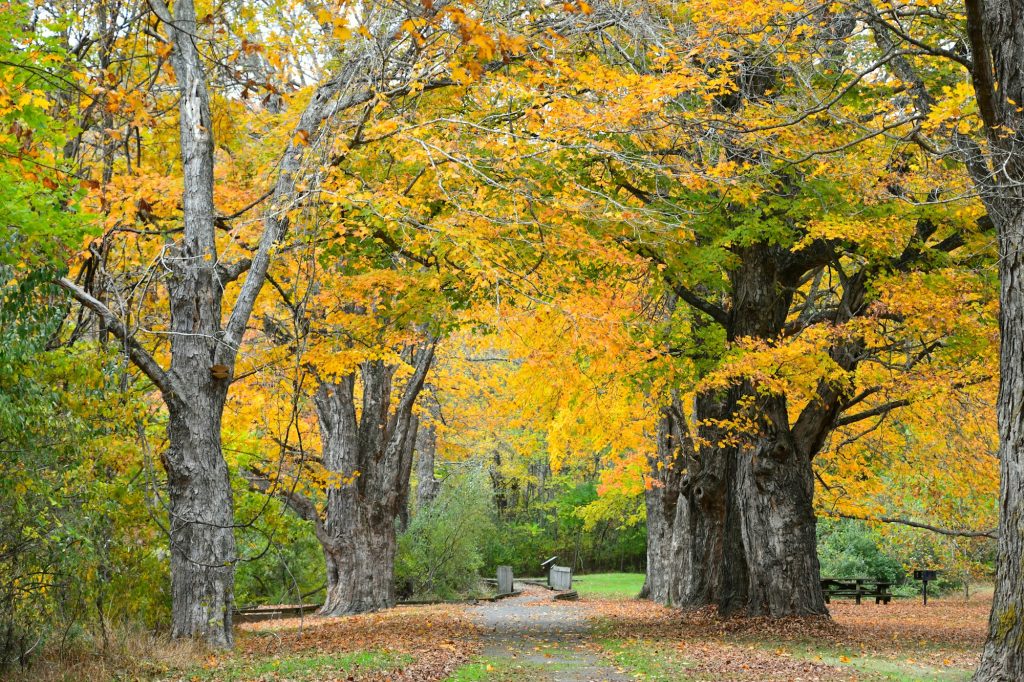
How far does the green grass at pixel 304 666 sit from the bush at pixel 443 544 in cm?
1505

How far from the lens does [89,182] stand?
842cm

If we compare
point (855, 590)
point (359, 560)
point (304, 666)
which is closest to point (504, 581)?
point (855, 590)

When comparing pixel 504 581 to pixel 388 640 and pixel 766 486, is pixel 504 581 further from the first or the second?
pixel 388 640

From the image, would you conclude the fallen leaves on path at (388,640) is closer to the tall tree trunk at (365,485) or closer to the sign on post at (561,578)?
the tall tree trunk at (365,485)

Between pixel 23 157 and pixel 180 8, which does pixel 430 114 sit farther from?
pixel 23 157

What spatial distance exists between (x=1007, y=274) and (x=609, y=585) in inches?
1247

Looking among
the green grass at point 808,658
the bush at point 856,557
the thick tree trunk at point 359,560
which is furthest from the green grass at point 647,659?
the bush at point 856,557

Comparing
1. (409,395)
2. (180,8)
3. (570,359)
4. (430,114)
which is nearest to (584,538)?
(409,395)

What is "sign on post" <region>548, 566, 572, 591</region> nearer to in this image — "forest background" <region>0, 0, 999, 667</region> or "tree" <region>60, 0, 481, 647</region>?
"forest background" <region>0, 0, 999, 667</region>

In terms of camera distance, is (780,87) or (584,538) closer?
(780,87)

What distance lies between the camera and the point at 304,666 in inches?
364

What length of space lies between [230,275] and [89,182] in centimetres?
317

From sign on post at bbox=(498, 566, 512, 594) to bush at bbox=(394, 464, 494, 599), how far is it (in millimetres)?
3406

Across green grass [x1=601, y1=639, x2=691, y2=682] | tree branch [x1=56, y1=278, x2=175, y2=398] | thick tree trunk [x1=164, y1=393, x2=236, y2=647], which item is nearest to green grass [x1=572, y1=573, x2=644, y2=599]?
green grass [x1=601, y1=639, x2=691, y2=682]
